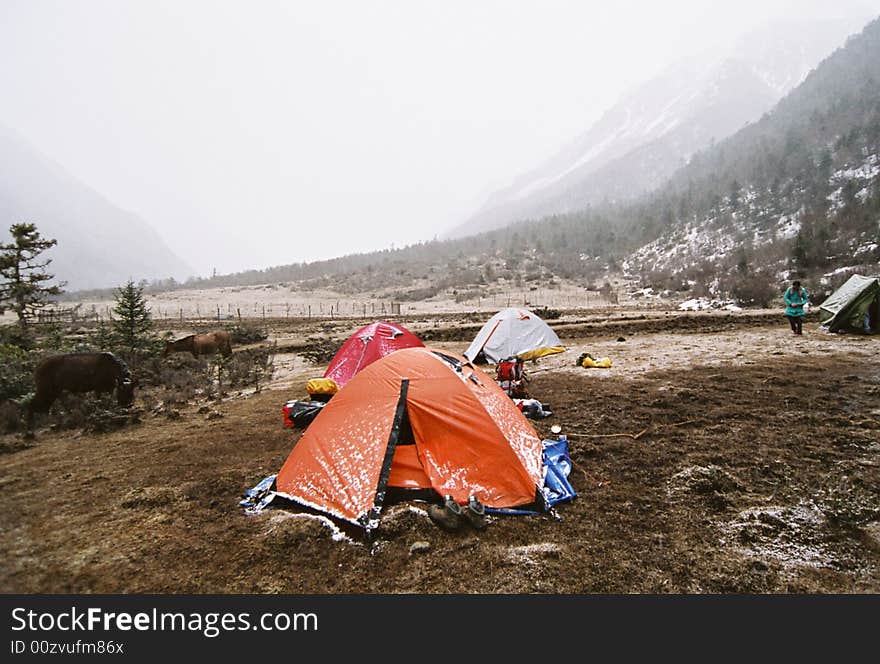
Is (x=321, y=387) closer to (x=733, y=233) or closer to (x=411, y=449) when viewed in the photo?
(x=411, y=449)

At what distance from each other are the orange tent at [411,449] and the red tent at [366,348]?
3.88 meters

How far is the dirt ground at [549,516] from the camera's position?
3.23 m

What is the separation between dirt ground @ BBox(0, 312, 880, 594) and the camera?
3.23 metres

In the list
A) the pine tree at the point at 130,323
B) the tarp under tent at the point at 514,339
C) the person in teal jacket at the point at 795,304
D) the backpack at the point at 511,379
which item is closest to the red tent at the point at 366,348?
the backpack at the point at 511,379

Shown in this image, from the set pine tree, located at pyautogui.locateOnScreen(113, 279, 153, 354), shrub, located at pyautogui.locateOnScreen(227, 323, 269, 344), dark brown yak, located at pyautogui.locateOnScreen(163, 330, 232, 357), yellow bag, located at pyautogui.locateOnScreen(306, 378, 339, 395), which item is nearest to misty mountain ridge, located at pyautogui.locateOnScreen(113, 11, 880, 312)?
shrub, located at pyautogui.locateOnScreen(227, 323, 269, 344)

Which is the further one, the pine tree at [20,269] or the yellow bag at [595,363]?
the pine tree at [20,269]

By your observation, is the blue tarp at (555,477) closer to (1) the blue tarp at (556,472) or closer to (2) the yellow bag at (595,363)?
(1) the blue tarp at (556,472)

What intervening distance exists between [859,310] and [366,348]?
51.4 ft

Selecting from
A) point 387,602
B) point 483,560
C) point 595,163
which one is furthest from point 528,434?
point 595,163

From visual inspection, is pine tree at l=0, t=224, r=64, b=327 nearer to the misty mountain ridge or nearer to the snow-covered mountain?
the misty mountain ridge

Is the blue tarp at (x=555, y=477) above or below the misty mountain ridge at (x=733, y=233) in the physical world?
below

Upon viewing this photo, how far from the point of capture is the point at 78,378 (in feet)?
25.9

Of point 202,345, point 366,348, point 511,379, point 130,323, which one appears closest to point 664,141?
point 202,345

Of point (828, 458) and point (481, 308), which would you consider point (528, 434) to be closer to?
point (828, 458)
